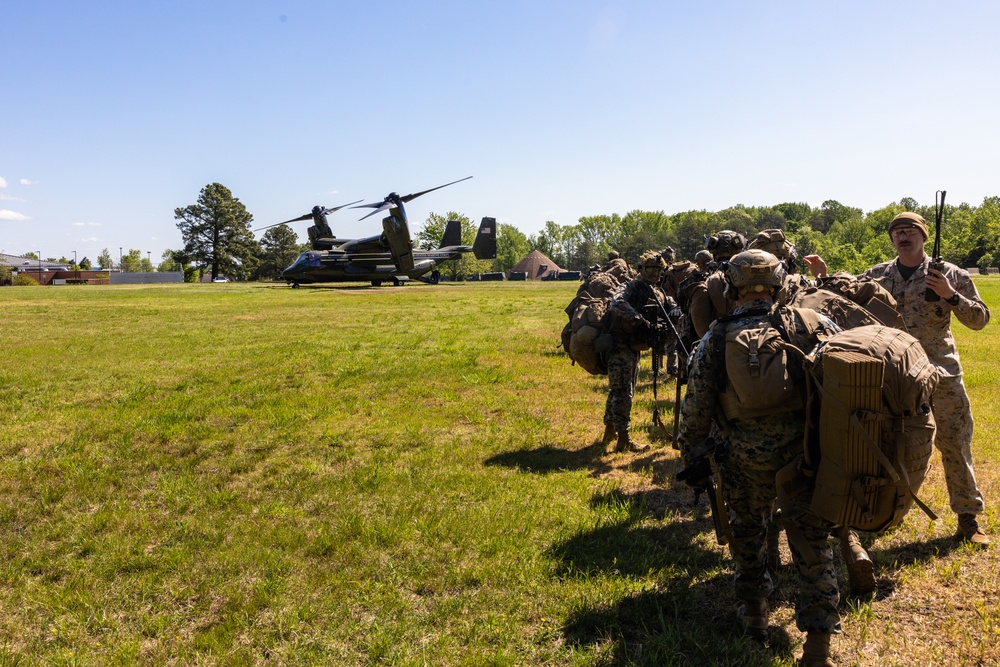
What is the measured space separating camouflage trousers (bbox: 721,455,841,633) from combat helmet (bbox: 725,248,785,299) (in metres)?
0.90

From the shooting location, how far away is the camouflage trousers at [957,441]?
4426 mm

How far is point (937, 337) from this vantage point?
14.9 ft

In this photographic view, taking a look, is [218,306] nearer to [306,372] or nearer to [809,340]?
[306,372]

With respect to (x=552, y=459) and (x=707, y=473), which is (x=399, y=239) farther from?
(x=707, y=473)

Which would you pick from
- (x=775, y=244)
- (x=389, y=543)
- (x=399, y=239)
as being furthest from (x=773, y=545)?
(x=399, y=239)

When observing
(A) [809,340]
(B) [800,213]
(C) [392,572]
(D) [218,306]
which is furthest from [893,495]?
(B) [800,213]

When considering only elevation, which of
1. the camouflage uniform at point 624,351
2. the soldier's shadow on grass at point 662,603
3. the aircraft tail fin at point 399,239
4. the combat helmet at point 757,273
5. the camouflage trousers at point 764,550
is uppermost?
the aircraft tail fin at point 399,239

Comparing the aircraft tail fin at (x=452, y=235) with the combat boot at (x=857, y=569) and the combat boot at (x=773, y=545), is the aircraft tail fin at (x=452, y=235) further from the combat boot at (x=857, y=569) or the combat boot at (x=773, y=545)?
the combat boot at (x=857, y=569)

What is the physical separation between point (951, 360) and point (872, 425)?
2.48 metres

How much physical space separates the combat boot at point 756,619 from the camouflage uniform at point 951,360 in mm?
2079

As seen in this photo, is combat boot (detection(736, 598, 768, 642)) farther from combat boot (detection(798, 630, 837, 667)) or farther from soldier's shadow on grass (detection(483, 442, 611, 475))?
soldier's shadow on grass (detection(483, 442, 611, 475))

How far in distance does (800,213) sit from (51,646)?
489 feet

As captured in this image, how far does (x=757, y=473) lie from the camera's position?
127 inches

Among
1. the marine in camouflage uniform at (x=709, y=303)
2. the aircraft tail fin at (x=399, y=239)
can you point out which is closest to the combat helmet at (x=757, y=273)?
the marine in camouflage uniform at (x=709, y=303)
